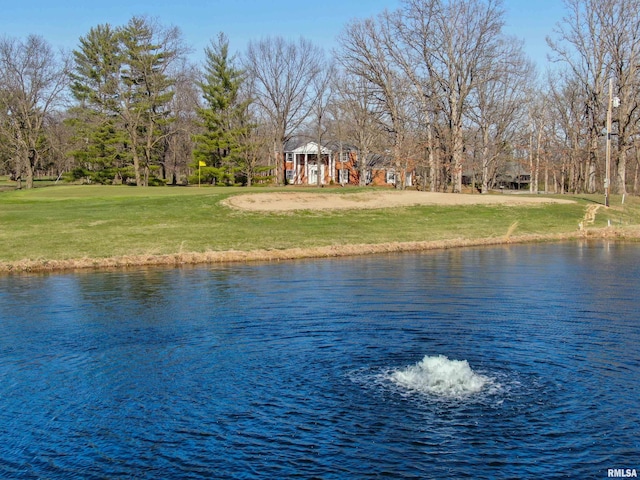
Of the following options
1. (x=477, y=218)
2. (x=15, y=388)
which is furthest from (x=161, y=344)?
(x=477, y=218)

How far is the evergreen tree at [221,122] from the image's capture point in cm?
7100

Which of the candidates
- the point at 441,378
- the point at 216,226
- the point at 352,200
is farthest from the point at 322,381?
the point at 352,200

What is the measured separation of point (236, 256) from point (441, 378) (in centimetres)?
1608

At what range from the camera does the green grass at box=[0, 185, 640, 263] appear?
26.6 metres

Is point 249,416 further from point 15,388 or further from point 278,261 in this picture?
point 278,261

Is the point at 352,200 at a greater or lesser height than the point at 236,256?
greater

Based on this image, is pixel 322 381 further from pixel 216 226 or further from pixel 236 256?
pixel 216 226

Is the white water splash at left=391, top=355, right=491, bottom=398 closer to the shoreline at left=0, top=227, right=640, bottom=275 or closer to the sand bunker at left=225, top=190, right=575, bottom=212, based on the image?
the shoreline at left=0, top=227, right=640, bottom=275

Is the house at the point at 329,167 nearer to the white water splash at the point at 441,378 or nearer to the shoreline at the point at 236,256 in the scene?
the shoreline at the point at 236,256

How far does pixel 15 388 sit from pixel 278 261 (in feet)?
49.9

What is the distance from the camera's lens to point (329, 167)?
93938 millimetres

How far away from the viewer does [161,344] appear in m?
12.7

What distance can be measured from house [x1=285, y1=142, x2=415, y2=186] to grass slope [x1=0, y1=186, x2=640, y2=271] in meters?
47.7

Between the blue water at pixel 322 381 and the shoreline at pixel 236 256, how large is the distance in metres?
4.62
